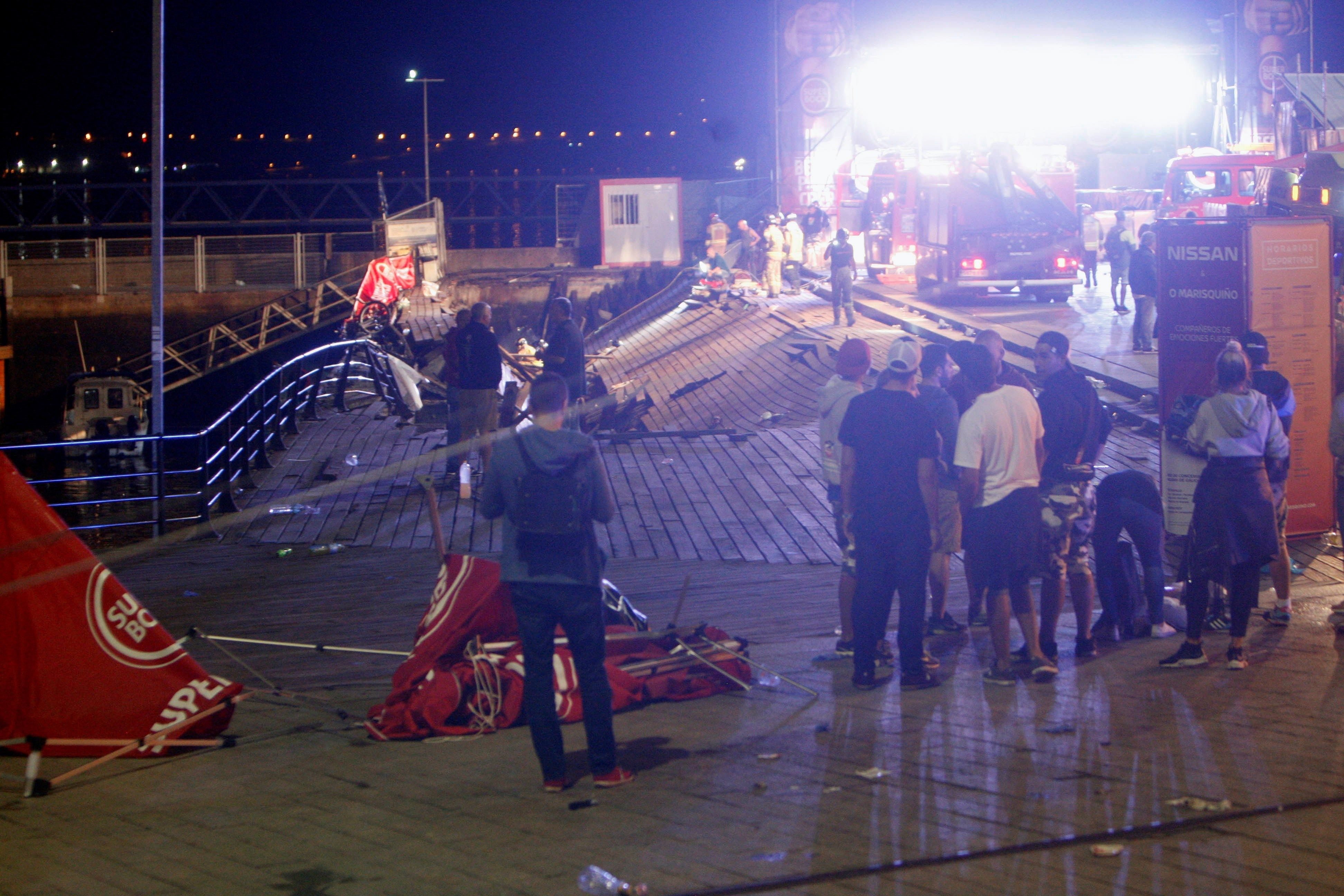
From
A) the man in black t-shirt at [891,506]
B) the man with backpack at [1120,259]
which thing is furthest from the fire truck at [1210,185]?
the man in black t-shirt at [891,506]

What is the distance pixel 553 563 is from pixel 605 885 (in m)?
1.31

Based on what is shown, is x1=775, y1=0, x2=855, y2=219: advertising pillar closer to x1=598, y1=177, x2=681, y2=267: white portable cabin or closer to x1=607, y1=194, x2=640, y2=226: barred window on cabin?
x1=598, y1=177, x2=681, y2=267: white portable cabin

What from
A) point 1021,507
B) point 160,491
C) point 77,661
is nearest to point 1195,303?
point 1021,507

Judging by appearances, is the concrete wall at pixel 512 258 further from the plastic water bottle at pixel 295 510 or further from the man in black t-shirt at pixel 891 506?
the man in black t-shirt at pixel 891 506

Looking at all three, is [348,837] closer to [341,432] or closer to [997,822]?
[997,822]

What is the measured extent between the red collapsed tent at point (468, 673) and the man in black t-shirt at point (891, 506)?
1.26m

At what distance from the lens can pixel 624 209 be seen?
32.2 m

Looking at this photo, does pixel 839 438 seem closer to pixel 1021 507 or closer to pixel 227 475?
pixel 1021 507

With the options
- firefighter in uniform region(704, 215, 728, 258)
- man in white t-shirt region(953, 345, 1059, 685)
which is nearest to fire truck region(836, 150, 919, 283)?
firefighter in uniform region(704, 215, 728, 258)

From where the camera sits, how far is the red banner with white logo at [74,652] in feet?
16.6

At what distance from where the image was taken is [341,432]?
50.7 ft

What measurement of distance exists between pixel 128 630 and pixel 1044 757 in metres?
4.15

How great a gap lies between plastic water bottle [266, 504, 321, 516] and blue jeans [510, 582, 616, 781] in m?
6.81

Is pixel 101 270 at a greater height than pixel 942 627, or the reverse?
pixel 101 270
